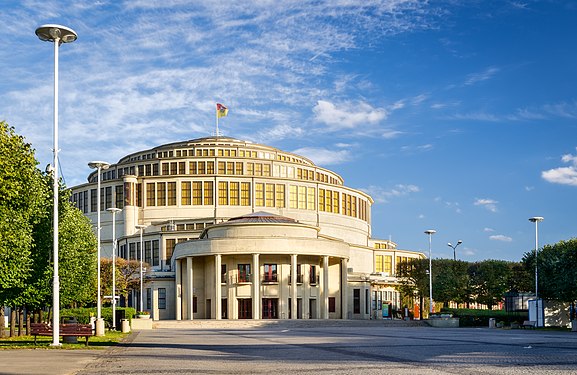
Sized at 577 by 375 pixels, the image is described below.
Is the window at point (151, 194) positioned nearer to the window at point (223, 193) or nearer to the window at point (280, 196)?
the window at point (223, 193)

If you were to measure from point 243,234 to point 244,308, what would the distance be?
28.4 feet

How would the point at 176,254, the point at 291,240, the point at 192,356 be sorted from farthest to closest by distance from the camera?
the point at 176,254, the point at 291,240, the point at 192,356

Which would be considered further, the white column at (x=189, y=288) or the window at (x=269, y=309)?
→ the white column at (x=189, y=288)

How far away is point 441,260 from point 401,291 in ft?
30.0

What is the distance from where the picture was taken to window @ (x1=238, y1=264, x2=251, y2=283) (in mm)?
86312

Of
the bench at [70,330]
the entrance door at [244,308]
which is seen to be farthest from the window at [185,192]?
the bench at [70,330]

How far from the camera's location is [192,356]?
2623 cm

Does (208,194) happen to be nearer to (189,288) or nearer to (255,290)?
(189,288)

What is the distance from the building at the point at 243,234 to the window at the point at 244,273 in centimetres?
12

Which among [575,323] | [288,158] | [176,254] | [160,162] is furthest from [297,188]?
[575,323]

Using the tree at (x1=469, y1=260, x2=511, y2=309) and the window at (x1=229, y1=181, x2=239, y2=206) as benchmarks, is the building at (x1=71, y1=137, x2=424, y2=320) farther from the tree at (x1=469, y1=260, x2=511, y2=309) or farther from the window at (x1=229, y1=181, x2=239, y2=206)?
the tree at (x1=469, y1=260, x2=511, y2=309)

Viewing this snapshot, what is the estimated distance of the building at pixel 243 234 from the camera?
8594cm

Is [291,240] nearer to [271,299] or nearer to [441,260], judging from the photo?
[271,299]

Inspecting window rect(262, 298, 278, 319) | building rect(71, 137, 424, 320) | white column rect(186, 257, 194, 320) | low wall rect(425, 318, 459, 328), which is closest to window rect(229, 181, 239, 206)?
building rect(71, 137, 424, 320)
